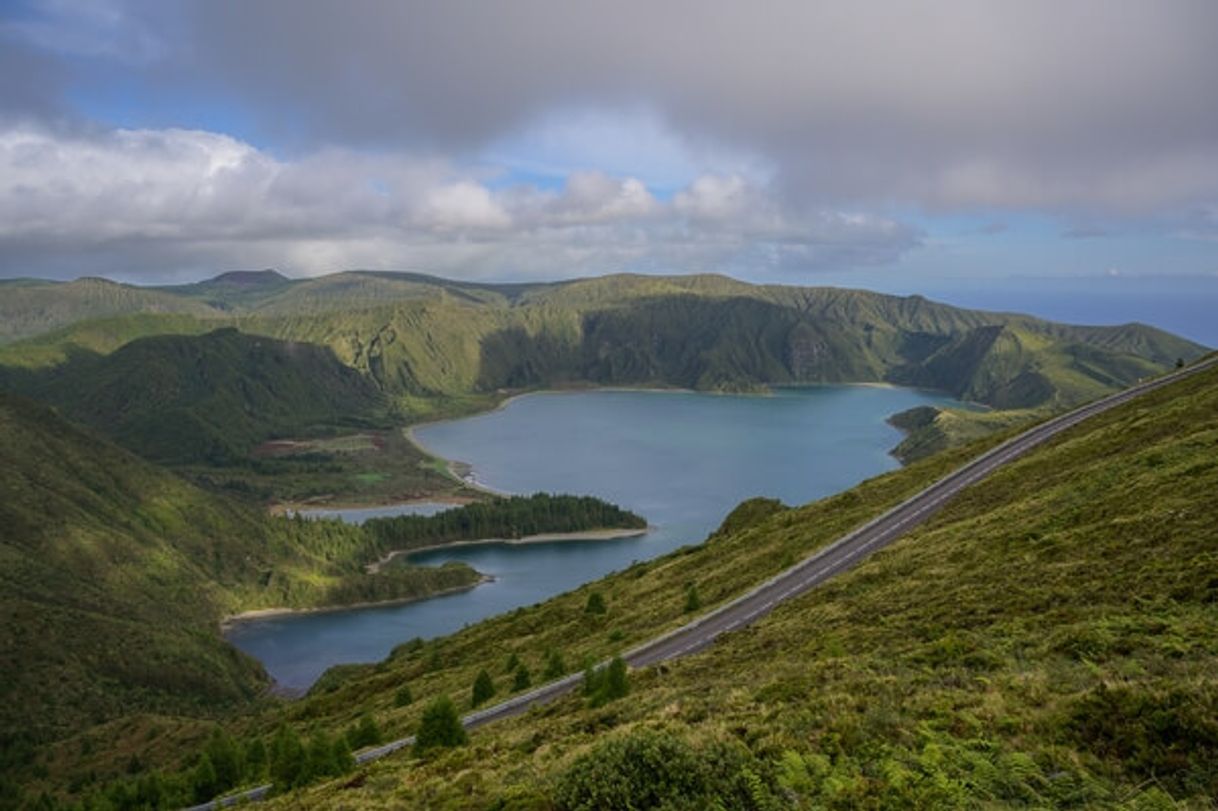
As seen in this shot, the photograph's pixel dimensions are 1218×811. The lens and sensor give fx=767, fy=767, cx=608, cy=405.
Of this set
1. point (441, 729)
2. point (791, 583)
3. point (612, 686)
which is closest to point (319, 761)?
point (441, 729)

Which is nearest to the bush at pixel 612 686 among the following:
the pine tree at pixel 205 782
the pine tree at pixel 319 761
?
the pine tree at pixel 319 761

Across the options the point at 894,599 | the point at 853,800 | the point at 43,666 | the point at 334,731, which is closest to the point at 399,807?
the point at 853,800

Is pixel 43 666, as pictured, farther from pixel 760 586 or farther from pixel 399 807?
pixel 399 807

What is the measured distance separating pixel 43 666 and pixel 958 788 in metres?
179

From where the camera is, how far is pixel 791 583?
5459 centimetres

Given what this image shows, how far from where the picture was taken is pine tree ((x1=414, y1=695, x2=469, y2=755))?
34.9 metres

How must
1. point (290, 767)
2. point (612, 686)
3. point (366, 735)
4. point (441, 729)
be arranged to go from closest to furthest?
point (612, 686), point (441, 729), point (290, 767), point (366, 735)

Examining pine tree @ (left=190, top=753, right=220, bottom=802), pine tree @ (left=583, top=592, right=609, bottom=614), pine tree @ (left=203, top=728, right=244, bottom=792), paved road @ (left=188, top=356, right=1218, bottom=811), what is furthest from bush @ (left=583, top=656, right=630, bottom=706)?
pine tree @ (left=190, top=753, right=220, bottom=802)

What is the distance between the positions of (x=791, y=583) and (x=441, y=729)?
28.4m

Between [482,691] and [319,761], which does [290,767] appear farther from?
[482,691]

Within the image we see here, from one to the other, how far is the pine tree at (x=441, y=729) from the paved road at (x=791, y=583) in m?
8.35

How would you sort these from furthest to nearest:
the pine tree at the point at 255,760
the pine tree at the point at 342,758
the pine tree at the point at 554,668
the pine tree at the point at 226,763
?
the pine tree at the point at 226,763, the pine tree at the point at 255,760, the pine tree at the point at 554,668, the pine tree at the point at 342,758

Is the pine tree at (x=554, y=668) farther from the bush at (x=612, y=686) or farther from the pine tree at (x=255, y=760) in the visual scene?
the pine tree at (x=255, y=760)

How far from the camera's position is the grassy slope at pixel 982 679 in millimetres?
14695
